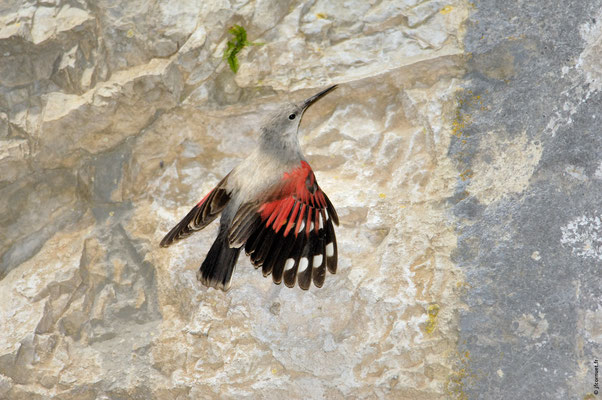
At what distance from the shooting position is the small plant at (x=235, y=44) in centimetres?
326

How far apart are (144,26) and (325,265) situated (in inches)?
64.7

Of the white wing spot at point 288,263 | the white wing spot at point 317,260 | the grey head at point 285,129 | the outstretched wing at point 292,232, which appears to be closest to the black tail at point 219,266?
the outstretched wing at point 292,232

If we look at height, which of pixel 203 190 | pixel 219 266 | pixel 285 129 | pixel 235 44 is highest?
pixel 235 44

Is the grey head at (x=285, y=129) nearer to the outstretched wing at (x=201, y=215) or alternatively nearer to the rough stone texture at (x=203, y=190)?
the rough stone texture at (x=203, y=190)

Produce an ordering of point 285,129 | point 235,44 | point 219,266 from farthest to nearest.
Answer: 1. point 235,44
2. point 285,129
3. point 219,266

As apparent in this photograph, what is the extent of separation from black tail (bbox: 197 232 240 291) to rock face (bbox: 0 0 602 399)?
154mm

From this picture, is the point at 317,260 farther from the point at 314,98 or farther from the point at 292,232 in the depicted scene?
the point at 314,98

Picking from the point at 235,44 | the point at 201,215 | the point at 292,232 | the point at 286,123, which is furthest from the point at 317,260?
the point at 235,44

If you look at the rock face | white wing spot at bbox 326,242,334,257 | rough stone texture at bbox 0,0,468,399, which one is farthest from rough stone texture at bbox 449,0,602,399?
white wing spot at bbox 326,242,334,257

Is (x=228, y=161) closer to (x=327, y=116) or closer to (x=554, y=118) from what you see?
(x=327, y=116)

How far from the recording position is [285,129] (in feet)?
10.1

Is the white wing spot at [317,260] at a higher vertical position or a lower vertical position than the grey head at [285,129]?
lower

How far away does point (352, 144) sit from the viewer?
321 cm

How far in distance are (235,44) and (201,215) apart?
100 cm
